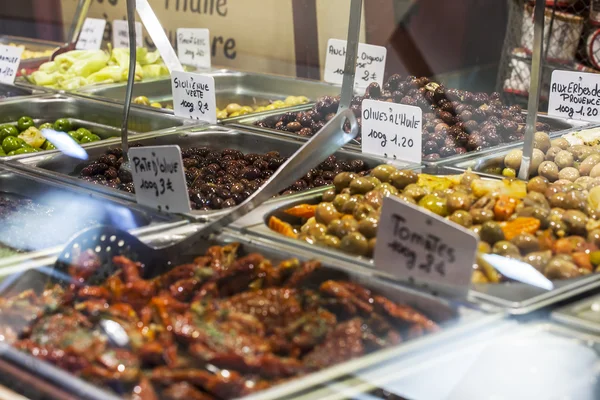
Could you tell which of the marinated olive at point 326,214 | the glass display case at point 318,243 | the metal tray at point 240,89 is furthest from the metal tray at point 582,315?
the metal tray at point 240,89

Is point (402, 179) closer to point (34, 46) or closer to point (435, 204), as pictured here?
point (435, 204)

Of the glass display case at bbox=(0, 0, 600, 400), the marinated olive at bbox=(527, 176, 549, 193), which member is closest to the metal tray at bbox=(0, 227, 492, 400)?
the glass display case at bbox=(0, 0, 600, 400)

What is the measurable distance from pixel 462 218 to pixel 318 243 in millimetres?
350

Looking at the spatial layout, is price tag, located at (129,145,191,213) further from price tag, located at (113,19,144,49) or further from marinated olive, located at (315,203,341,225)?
price tag, located at (113,19,144,49)

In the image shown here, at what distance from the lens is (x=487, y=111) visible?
3066 mm

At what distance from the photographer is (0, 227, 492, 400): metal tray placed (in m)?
1.31

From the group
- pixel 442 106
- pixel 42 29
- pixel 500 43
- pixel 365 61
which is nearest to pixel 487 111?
pixel 442 106

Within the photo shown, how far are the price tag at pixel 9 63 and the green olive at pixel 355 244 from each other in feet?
9.06

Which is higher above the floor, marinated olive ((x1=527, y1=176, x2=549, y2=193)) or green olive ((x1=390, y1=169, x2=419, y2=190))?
marinated olive ((x1=527, y1=176, x2=549, y2=193))

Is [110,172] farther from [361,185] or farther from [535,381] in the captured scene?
[535,381]

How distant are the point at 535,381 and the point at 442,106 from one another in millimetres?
1806

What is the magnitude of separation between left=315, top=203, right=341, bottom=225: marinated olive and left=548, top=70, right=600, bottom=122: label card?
58.2 inches

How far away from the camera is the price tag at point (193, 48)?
4.54 metres

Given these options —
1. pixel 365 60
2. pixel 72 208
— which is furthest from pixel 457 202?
pixel 365 60
